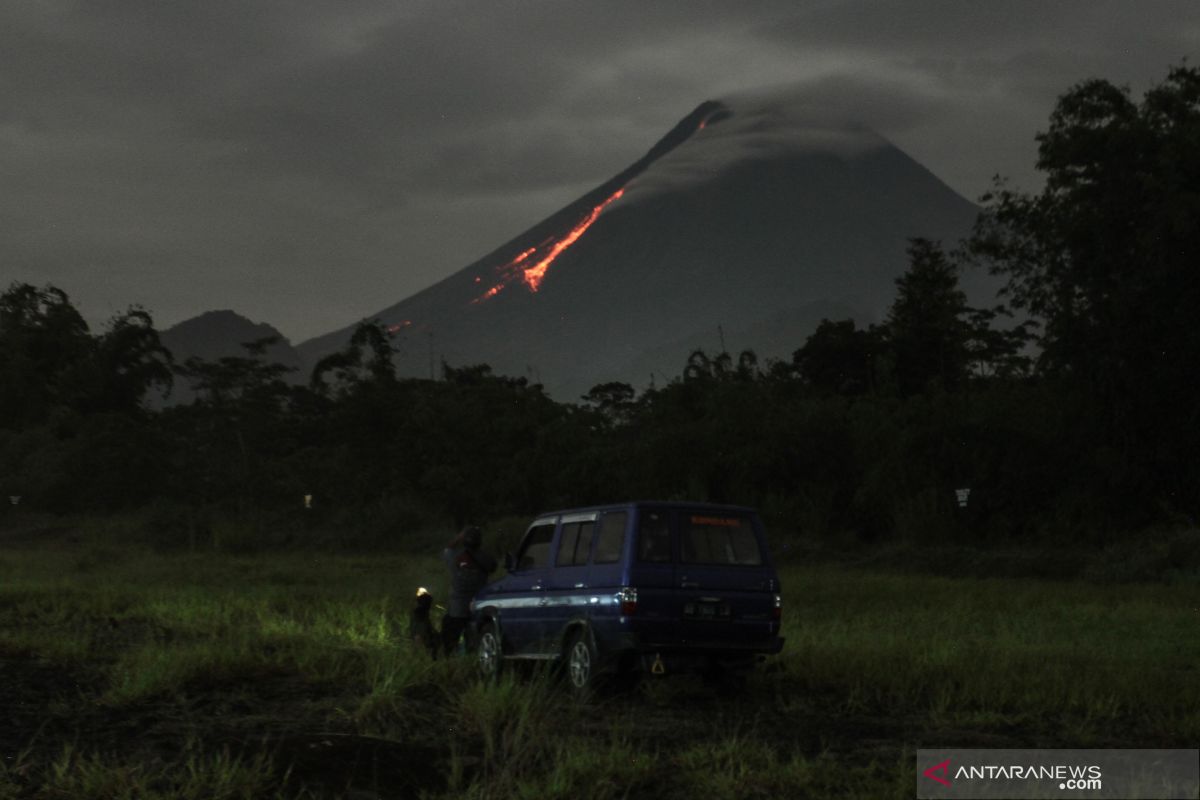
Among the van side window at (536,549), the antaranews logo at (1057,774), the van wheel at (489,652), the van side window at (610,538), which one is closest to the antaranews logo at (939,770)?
the antaranews logo at (1057,774)

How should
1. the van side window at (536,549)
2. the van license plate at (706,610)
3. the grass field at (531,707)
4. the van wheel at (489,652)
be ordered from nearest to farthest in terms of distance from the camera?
the grass field at (531,707) → the van license plate at (706,610) → the van side window at (536,549) → the van wheel at (489,652)

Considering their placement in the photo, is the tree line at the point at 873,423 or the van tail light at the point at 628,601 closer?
the van tail light at the point at 628,601

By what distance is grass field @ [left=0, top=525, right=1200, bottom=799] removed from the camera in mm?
8922

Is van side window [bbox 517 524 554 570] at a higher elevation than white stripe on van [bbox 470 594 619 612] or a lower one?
higher

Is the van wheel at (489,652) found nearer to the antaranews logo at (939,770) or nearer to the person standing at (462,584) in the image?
the person standing at (462,584)

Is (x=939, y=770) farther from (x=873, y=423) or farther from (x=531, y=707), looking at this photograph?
(x=873, y=423)

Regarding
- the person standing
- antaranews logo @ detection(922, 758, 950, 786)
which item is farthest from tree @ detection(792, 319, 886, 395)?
antaranews logo @ detection(922, 758, 950, 786)

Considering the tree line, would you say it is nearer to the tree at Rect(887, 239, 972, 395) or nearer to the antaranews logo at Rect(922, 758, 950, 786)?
the tree at Rect(887, 239, 972, 395)

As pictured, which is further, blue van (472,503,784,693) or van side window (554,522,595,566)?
van side window (554,522,595,566)

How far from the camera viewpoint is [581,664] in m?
13.7

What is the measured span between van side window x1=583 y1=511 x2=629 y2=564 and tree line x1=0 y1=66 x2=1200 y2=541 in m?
21.2

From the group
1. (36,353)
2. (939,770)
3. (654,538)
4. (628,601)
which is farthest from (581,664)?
(36,353)

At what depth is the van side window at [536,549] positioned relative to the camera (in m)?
15.0

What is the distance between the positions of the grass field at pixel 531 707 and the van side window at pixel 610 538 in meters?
1.34
